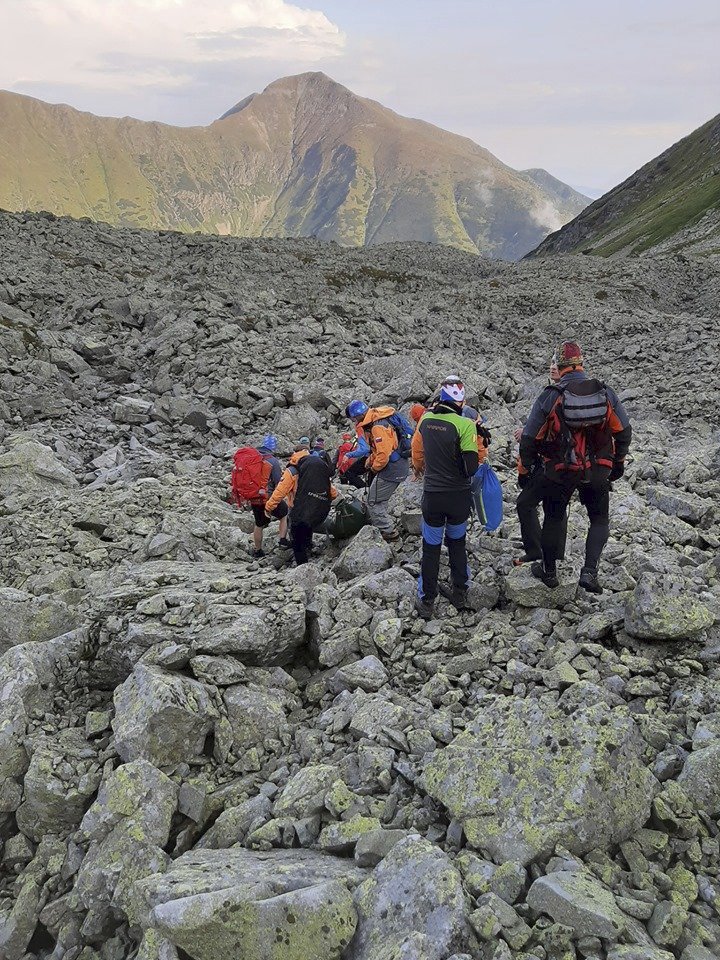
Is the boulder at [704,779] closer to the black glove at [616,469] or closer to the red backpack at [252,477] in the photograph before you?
the black glove at [616,469]

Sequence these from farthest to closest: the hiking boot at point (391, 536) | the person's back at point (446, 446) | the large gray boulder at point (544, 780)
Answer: the hiking boot at point (391, 536) → the person's back at point (446, 446) → the large gray boulder at point (544, 780)

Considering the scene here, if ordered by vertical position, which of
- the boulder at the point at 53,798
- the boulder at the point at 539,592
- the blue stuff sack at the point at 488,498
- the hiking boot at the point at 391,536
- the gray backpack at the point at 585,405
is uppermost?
the gray backpack at the point at 585,405

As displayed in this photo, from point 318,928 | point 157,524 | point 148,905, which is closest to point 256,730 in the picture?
point 148,905

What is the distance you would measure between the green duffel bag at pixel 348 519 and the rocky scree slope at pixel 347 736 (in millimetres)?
385

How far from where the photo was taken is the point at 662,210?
102625 mm

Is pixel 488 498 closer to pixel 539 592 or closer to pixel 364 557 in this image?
pixel 539 592

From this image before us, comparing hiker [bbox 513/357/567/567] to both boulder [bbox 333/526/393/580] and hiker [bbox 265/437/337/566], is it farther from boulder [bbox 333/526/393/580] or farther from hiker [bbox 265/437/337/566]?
hiker [bbox 265/437/337/566]

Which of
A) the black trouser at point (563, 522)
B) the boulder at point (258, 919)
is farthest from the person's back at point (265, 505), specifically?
the boulder at point (258, 919)

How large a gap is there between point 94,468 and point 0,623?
8101 millimetres

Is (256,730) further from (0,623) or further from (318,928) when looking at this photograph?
(0,623)

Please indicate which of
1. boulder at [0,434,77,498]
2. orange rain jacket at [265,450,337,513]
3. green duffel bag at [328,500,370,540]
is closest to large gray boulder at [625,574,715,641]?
green duffel bag at [328,500,370,540]

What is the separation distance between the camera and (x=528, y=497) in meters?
8.78

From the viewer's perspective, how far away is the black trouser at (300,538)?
11.3 meters

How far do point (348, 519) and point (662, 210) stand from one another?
115314 mm
